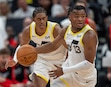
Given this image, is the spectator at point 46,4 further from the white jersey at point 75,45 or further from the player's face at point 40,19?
the white jersey at point 75,45

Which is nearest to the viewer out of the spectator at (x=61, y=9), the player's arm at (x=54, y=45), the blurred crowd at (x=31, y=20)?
the player's arm at (x=54, y=45)

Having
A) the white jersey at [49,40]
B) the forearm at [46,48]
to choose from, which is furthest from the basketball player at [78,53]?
the white jersey at [49,40]

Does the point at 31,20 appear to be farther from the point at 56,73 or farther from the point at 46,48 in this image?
the point at 56,73

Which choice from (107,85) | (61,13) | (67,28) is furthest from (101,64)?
(67,28)

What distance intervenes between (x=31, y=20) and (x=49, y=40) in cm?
287

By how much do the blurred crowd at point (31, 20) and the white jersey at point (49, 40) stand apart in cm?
225

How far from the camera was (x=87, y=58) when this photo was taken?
6.19m

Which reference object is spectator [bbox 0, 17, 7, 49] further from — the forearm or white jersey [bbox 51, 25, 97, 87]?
white jersey [bbox 51, 25, 97, 87]

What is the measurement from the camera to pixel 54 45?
6.84 meters

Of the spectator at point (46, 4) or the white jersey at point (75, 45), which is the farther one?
the spectator at point (46, 4)

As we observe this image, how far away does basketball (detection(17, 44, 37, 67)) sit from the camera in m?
6.47

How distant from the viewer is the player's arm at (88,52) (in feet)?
20.1

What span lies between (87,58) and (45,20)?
1034 millimetres

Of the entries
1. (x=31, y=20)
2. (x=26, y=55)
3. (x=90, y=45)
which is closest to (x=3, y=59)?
(x=31, y=20)
